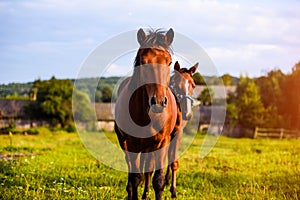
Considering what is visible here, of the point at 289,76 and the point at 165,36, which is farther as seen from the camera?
the point at 289,76

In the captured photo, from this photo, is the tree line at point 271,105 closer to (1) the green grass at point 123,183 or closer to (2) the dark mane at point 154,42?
(1) the green grass at point 123,183

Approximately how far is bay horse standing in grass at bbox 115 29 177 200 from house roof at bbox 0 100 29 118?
185 ft

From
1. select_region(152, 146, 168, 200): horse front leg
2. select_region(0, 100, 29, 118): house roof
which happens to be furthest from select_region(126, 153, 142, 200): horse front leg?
select_region(0, 100, 29, 118): house roof

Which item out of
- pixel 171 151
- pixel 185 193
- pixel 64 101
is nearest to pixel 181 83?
pixel 171 151

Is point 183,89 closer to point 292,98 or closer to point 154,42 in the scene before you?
point 154,42

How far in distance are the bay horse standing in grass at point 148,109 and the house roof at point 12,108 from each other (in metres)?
56.5

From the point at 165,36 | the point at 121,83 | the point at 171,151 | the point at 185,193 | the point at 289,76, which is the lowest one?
the point at 185,193

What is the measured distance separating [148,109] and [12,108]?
5913 cm

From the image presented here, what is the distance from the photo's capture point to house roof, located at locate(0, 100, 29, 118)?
59.7 metres

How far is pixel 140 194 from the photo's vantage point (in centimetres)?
832

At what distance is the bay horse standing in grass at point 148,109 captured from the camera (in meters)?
5.39

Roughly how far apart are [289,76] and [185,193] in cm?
5285

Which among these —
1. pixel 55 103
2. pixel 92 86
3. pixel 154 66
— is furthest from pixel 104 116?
pixel 154 66

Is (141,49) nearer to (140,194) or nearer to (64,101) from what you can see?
(140,194)
